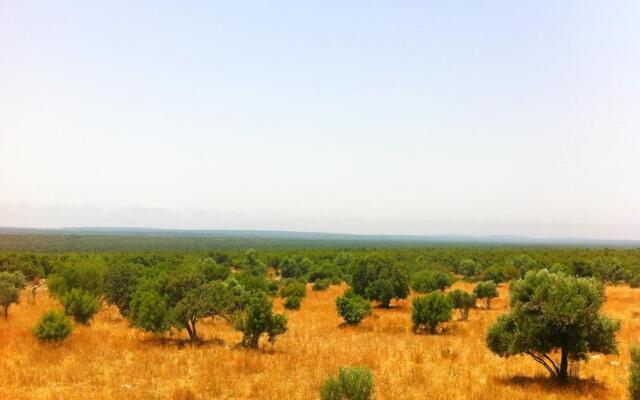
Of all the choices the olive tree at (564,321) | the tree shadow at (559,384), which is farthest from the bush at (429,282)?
the olive tree at (564,321)

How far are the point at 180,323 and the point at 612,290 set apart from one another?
2088 inches

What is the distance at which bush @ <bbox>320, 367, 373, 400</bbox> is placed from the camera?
13.7m

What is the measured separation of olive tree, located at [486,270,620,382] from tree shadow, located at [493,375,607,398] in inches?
19.6

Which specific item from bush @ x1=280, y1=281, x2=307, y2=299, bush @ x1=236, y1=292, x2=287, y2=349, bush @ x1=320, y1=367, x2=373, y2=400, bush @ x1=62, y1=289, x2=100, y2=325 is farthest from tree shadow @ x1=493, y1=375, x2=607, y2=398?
bush @ x1=280, y1=281, x2=307, y2=299

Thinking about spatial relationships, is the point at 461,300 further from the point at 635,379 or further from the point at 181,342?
the point at 635,379

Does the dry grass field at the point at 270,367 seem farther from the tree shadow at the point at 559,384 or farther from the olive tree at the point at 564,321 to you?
the olive tree at the point at 564,321

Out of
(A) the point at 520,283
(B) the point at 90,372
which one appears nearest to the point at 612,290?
(A) the point at 520,283

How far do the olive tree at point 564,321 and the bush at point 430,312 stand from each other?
13.2 m

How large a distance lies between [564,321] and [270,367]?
1255 centimetres

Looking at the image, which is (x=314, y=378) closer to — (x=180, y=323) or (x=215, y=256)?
(x=180, y=323)

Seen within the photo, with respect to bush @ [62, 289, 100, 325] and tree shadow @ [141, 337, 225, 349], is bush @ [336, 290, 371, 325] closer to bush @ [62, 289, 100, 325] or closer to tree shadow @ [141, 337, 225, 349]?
tree shadow @ [141, 337, 225, 349]

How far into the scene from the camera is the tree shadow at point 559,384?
16.3 metres

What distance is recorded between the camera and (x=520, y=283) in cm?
1797

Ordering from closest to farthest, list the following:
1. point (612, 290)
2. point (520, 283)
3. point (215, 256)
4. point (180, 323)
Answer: point (520, 283) → point (180, 323) → point (612, 290) → point (215, 256)
